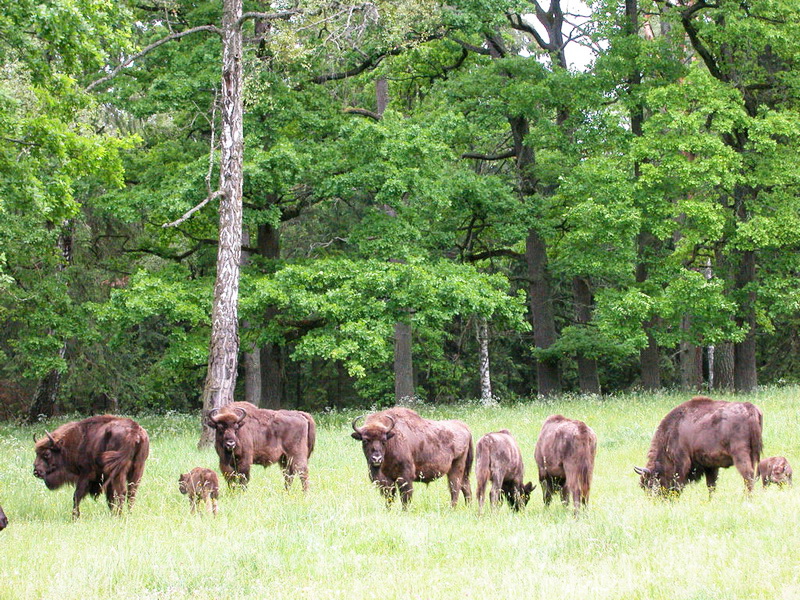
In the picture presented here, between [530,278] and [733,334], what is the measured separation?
791 centimetres

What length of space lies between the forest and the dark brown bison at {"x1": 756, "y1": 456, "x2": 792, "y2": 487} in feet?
35.6

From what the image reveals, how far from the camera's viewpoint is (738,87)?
26859 mm

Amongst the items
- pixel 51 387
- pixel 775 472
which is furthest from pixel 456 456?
pixel 51 387

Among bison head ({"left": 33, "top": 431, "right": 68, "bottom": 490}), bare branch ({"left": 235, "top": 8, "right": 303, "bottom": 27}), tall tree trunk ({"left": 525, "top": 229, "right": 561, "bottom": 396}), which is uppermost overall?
bare branch ({"left": 235, "top": 8, "right": 303, "bottom": 27})

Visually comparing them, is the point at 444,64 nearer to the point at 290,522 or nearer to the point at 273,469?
the point at 273,469

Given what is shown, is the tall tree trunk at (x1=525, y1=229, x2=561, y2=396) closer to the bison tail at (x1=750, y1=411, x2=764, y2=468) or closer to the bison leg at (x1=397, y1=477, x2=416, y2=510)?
the bison tail at (x1=750, y1=411, x2=764, y2=468)

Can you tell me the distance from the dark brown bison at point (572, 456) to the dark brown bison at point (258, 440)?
14.0ft

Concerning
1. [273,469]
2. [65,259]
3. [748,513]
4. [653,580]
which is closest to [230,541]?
[653,580]

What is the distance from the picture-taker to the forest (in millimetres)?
22828

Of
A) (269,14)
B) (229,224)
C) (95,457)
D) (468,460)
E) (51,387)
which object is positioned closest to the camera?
(95,457)

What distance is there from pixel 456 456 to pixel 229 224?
866 centimetres

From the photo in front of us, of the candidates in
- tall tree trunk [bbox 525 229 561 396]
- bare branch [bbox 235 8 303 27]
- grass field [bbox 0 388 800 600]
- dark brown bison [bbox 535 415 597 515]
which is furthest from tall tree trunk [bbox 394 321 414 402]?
dark brown bison [bbox 535 415 597 515]

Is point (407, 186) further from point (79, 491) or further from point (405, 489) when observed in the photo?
point (79, 491)

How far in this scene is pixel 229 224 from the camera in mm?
19188
